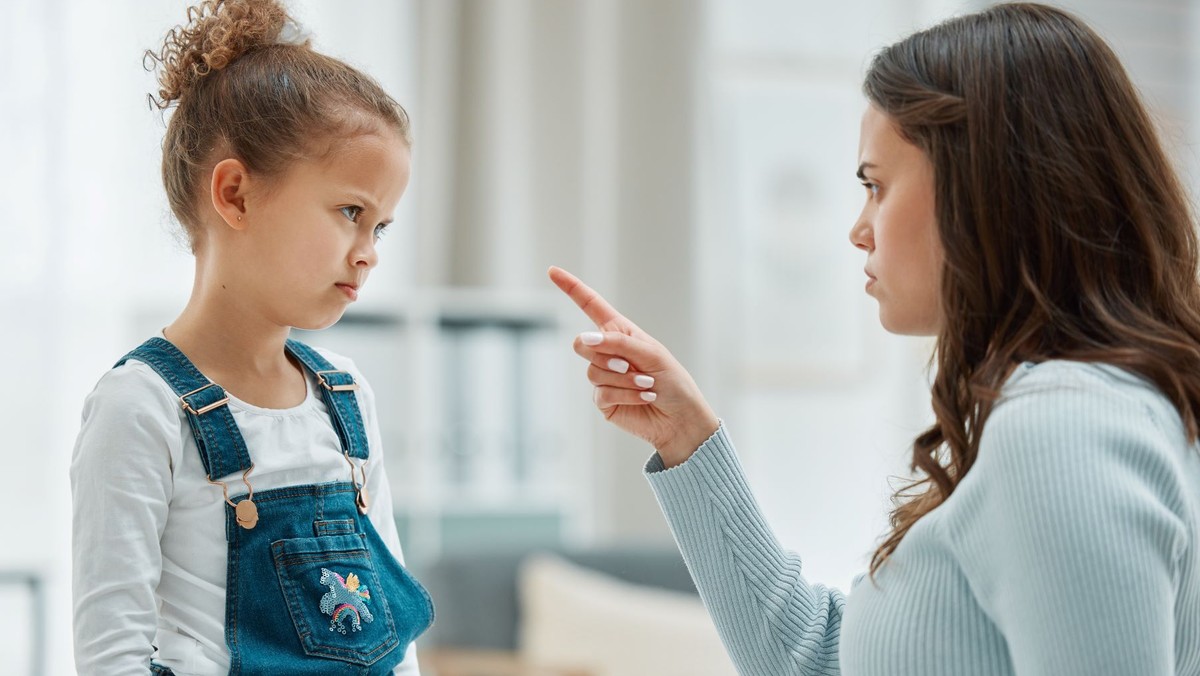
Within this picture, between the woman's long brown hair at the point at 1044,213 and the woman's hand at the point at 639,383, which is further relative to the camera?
the woman's hand at the point at 639,383

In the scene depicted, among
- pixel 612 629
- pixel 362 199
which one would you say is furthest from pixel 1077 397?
pixel 612 629

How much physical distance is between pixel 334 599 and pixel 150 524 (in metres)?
0.15

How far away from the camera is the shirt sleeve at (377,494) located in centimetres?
104

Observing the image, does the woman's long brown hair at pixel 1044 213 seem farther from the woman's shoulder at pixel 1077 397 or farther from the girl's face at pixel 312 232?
the girl's face at pixel 312 232

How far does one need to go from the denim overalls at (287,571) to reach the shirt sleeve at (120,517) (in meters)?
0.03

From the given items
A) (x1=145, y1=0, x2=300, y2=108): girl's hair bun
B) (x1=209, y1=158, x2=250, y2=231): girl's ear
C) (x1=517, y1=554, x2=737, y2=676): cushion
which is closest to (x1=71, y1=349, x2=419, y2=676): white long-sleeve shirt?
(x1=209, y1=158, x2=250, y2=231): girl's ear

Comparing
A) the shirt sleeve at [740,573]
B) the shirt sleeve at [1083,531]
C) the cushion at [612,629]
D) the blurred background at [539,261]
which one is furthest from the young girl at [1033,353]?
the blurred background at [539,261]

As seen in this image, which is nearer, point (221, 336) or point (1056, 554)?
point (1056, 554)

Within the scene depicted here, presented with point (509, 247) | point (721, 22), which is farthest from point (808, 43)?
point (509, 247)

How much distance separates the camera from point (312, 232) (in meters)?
0.96

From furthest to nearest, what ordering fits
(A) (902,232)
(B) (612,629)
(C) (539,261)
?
(C) (539,261)
(B) (612,629)
(A) (902,232)

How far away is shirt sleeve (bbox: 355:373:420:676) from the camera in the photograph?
3.42ft

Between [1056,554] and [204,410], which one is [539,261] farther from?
[1056,554]

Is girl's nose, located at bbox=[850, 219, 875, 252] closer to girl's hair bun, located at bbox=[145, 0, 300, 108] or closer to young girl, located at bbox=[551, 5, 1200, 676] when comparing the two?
young girl, located at bbox=[551, 5, 1200, 676]
